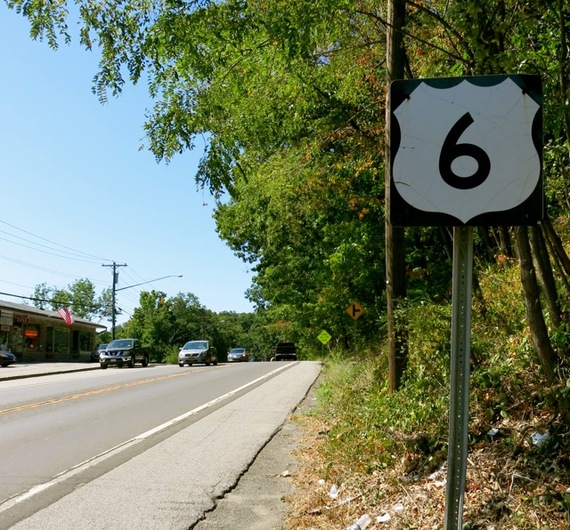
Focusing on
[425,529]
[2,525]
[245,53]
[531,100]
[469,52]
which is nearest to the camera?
[531,100]

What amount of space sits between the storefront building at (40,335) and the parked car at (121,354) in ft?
28.4

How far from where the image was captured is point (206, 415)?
476 inches

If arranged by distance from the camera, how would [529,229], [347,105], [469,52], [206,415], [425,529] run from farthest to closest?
[347,105]
[206,415]
[469,52]
[529,229]
[425,529]

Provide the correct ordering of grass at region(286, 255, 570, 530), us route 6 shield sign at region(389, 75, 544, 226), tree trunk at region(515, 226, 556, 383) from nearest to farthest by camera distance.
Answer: us route 6 shield sign at region(389, 75, 544, 226)
grass at region(286, 255, 570, 530)
tree trunk at region(515, 226, 556, 383)

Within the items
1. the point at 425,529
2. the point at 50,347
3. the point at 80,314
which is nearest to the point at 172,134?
the point at 425,529

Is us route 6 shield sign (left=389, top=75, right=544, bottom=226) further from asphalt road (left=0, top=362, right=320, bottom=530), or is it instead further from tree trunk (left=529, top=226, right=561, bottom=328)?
asphalt road (left=0, top=362, right=320, bottom=530)

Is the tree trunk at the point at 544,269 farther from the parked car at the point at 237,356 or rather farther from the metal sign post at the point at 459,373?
the parked car at the point at 237,356

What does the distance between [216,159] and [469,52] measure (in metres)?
2.71

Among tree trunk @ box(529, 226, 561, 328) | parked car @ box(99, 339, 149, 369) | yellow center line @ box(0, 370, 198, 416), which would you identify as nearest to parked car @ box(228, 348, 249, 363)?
parked car @ box(99, 339, 149, 369)

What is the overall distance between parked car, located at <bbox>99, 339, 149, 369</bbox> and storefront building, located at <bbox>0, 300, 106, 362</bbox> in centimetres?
866

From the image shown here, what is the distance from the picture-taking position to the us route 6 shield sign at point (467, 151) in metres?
2.43

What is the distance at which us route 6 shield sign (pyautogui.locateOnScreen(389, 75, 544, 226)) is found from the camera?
2432mm

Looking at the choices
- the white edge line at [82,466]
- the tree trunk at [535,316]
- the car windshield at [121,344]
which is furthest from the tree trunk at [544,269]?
the car windshield at [121,344]

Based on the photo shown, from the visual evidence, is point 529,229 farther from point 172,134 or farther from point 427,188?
point 172,134
